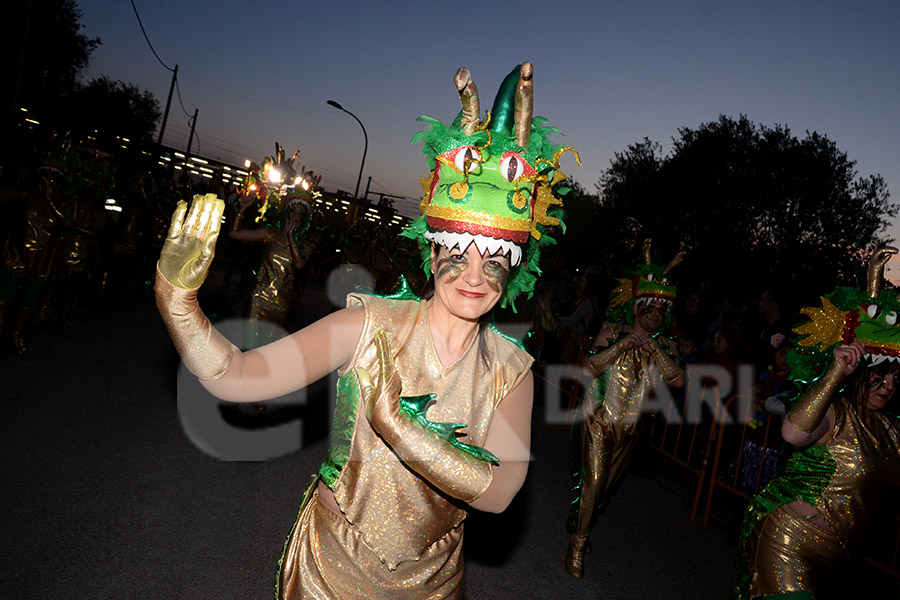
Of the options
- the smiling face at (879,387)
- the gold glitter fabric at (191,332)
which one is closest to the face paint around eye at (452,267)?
the gold glitter fabric at (191,332)

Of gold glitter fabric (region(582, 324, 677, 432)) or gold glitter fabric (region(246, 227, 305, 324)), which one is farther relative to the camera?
gold glitter fabric (region(246, 227, 305, 324))

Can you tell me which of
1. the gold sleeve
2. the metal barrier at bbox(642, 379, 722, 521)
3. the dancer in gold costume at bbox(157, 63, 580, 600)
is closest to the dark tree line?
the metal barrier at bbox(642, 379, 722, 521)

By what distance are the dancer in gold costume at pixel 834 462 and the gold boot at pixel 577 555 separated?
1.45m

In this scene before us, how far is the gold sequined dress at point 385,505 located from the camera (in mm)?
1828

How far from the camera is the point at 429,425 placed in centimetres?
163

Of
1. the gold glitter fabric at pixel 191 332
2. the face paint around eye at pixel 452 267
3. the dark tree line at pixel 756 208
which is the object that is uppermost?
the dark tree line at pixel 756 208

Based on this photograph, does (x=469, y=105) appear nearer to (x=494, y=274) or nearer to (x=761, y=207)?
(x=494, y=274)

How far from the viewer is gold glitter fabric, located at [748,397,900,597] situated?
2775mm

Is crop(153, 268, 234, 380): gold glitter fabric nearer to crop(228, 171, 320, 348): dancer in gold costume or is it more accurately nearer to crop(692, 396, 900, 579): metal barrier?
crop(228, 171, 320, 348): dancer in gold costume

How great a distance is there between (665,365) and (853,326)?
1.68 meters

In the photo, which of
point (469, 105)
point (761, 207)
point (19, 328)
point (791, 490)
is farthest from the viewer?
point (761, 207)

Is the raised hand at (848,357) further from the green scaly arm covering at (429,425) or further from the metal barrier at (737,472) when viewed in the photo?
the metal barrier at (737,472)

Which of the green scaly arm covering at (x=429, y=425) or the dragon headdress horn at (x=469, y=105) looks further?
the dragon headdress horn at (x=469, y=105)

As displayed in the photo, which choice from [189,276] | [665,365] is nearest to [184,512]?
[189,276]
